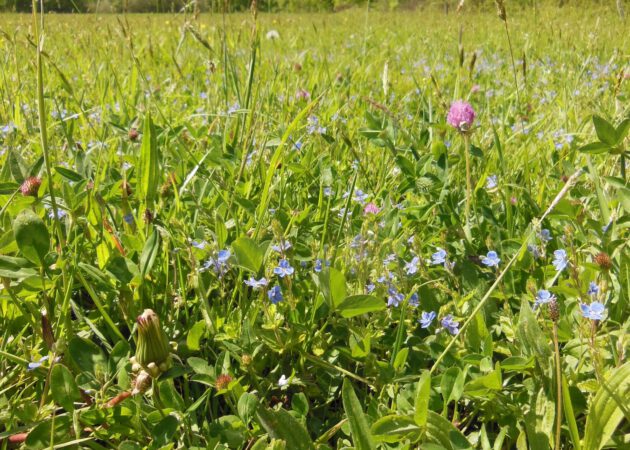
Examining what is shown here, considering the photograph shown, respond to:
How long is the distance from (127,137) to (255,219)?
2.14 ft

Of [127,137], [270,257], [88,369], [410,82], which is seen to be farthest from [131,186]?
[410,82]

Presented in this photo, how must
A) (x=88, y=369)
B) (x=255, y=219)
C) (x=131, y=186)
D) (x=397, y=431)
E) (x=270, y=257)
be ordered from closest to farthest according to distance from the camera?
(x=397, y=431) < (x=88, y=369) < (x=270, y=257) < (x=255, y=219) < (x=131, y=186)

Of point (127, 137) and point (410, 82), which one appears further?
point (410, 82)

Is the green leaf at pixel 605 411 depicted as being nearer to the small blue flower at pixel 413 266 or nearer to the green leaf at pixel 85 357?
the small blue flower at pixel 413 266

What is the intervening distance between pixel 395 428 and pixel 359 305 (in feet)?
0.70

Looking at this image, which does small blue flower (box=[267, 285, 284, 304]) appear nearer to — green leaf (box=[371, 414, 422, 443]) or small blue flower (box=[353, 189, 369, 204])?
green leaf (box=[371, 414, 422, 443])

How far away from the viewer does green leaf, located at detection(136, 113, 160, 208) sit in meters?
1.16

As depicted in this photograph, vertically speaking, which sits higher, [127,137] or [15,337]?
[127,137]

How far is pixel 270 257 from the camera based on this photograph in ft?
3.74

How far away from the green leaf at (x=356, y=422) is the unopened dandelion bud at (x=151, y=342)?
28 centimetres

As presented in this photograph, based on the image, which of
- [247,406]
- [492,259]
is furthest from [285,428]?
[492,259]

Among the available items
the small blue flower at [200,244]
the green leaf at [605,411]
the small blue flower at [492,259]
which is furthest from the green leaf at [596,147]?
the small blue flower at [200,244]

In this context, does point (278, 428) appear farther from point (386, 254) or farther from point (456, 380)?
point (386, 254)

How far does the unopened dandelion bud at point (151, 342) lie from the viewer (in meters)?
0.81
